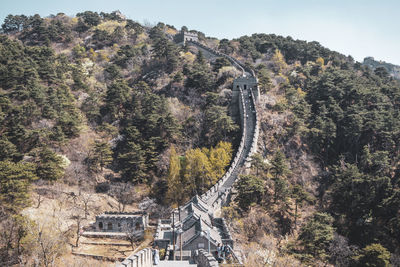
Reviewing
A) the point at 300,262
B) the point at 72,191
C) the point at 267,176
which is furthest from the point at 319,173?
the point at 72,191

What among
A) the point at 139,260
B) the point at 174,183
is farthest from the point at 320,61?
the point at 139,260

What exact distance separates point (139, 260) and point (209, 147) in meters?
33.6

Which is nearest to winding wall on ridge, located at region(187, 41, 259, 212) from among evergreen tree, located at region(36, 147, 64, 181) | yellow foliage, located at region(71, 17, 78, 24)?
evergreen tree, located at region(36, 147, 64, 181)

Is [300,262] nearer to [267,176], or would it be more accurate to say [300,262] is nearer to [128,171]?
[267,176]

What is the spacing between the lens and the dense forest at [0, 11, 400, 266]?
2927cm

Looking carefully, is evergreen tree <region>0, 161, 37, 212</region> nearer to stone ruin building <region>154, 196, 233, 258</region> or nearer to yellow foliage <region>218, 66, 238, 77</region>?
stone ruin building <region>154, 196, 233, 258</region>

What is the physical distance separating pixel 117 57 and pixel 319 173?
50369mm

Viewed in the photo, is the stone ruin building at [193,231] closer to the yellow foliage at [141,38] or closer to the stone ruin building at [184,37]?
the stone ruin building at [184,37]

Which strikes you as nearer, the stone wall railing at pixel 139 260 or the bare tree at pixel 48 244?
the stone wall railing at pixel 139 260

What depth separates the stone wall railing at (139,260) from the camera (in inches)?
457

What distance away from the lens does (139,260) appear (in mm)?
12539

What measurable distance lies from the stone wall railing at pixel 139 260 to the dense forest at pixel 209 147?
11.2 m

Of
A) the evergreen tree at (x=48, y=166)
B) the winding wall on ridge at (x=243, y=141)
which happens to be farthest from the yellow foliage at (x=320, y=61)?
the evergreen tree at (x=48, y=166)

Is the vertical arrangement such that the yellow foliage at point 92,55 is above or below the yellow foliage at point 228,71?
above
